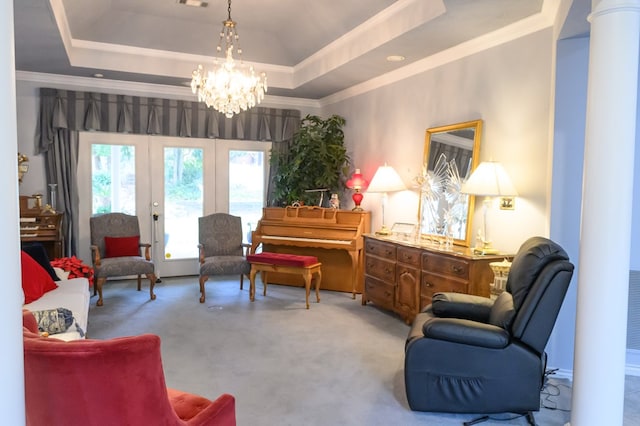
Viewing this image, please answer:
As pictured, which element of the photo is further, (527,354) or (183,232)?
(183,232)

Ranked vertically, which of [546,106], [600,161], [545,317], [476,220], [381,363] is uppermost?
[546,106]

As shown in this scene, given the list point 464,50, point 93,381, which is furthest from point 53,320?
point 464,50

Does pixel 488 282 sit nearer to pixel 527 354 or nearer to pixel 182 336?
pixel 527 354

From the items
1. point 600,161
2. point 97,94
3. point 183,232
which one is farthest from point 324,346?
point 97,94

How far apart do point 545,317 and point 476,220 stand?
166 centimetres

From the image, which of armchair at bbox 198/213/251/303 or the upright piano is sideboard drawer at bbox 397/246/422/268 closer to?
the upright piano

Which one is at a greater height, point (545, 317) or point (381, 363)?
point (545, 317)

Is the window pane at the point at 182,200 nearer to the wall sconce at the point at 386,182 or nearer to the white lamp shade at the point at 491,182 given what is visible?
the wall sconce at the point at 386,182

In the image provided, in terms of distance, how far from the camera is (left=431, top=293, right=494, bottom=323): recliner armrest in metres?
3.20

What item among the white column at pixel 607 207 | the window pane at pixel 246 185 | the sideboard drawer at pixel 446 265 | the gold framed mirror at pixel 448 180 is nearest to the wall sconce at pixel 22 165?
the window pane at pixel 246 185

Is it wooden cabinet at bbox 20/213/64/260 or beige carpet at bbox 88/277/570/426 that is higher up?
wooden cabinet at bbox 20/213/64/260

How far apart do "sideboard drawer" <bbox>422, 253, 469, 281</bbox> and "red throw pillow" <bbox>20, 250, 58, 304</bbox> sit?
10.4ft

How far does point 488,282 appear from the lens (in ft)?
12.3

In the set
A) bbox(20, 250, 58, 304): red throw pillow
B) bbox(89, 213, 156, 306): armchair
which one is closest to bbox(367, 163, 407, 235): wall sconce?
bbox(89, 213, 156, 306): armchair
